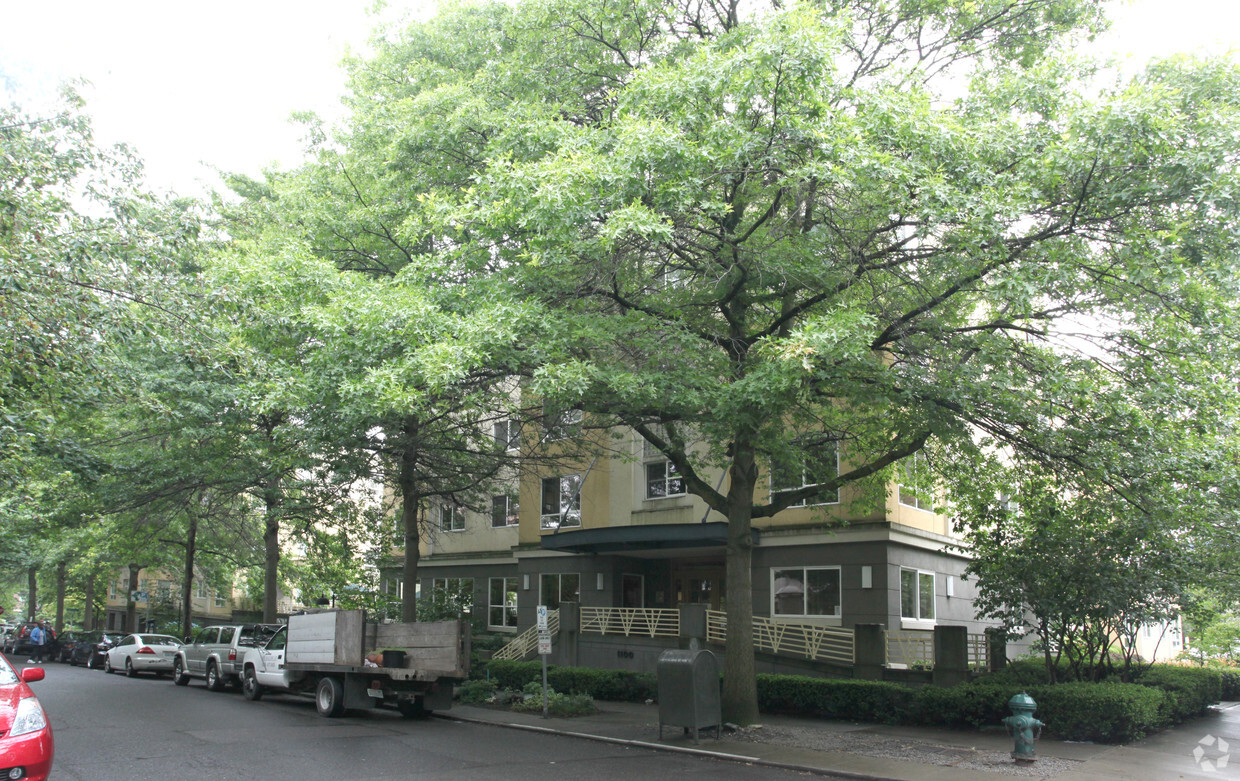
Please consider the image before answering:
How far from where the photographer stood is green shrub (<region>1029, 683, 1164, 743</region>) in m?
13.8

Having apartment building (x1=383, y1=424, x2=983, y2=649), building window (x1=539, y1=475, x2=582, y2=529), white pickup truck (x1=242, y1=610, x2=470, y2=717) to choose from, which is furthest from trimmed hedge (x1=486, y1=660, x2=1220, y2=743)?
building window (x1=539, y1=475, x2=582, y2=529)

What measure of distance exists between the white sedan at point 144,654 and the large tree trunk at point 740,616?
1917 cm

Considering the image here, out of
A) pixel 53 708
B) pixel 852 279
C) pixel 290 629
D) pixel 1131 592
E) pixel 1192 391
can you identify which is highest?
pixel 852 279

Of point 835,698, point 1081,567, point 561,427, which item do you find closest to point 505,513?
point 561,427

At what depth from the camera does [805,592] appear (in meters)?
22.6

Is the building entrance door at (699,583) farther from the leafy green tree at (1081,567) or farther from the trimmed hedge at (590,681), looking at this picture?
the leafy green tree at (1081,567)

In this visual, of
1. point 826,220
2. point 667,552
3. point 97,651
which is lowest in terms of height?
point 97,651

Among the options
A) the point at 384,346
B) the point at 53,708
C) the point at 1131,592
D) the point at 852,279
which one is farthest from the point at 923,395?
the point at 53,708

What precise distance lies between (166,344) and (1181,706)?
19.0 m

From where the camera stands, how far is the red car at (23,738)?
7.12 m

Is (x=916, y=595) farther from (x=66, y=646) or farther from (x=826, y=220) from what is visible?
(x=66, y=646)

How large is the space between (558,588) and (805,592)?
380 inches

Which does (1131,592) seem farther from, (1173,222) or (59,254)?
(59,254)

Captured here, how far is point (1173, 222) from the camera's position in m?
10.7
